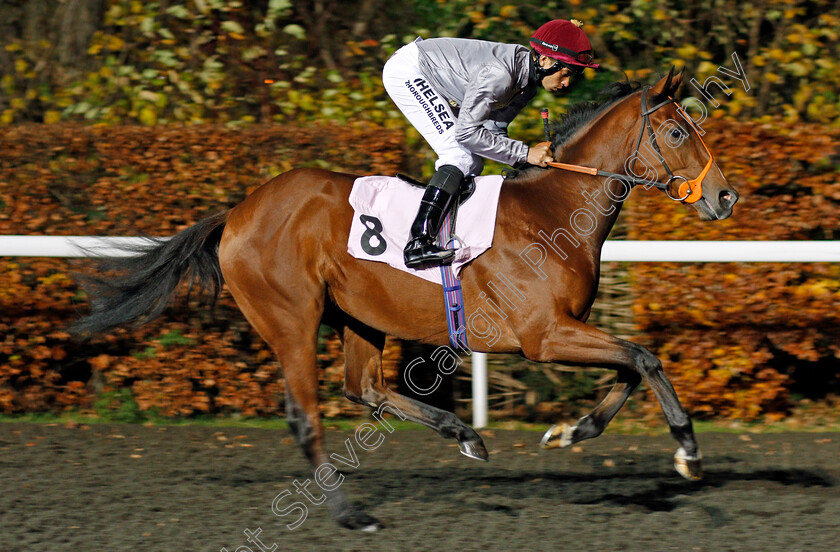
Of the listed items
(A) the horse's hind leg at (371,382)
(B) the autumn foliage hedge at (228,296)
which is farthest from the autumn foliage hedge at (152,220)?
(A) the horse's hind leg at (371,382)

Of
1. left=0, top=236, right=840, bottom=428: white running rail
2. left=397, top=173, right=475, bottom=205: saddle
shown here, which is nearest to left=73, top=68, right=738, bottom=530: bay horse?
left=397, top=173, right=475, bottom=205: saddle

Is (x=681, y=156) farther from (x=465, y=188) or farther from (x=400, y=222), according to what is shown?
(x=400, y=222)

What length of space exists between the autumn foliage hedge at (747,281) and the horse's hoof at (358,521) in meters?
2.14

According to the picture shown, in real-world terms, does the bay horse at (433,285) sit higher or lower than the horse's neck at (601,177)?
lower

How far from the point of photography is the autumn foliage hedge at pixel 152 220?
5387 mm

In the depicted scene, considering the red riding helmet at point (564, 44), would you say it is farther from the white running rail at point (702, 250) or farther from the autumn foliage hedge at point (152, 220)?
the autumn foliage hedge at point (152, 220)

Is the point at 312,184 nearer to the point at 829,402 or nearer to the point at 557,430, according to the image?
the point at 557,430

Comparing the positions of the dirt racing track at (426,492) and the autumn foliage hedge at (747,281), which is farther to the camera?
the autumn foliage hedge at (747,281)

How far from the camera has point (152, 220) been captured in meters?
5.39

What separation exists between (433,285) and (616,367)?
0.84 m

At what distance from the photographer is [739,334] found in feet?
17.1

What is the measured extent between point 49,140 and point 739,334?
4.16m

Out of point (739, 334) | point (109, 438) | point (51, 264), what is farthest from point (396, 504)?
point (51, 264)

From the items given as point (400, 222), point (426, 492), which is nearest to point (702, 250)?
point (400, 222)
